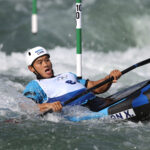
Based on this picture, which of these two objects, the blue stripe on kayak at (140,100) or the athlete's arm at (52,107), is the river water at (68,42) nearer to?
the athlete's arm at (52,107)

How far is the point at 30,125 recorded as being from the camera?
5004mm

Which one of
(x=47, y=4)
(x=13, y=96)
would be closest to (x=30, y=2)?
(x=47, y=4)

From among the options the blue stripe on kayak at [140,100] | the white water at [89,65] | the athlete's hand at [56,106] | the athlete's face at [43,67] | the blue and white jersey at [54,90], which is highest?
the white water at [89,65]

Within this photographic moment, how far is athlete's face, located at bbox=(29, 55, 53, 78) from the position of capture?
217 inches

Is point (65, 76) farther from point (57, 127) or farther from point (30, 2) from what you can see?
point (30, 2)

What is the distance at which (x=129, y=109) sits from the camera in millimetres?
5086

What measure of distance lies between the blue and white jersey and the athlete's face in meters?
0.10

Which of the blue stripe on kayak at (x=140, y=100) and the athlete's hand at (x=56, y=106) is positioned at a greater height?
the blue stripe on kayak at (x=140, y=100)

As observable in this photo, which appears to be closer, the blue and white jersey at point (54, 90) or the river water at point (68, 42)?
the blue and white jersey at point (54, 90)

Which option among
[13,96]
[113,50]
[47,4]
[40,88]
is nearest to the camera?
[40,88]

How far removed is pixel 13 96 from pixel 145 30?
5515 millimetres

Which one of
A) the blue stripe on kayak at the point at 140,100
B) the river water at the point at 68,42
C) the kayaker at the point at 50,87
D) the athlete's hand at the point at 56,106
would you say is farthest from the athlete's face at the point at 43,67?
the blue stripe on kayak at the point at 140,100

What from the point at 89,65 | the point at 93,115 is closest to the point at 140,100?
the point at 93,115

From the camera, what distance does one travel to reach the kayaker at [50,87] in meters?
5.29
